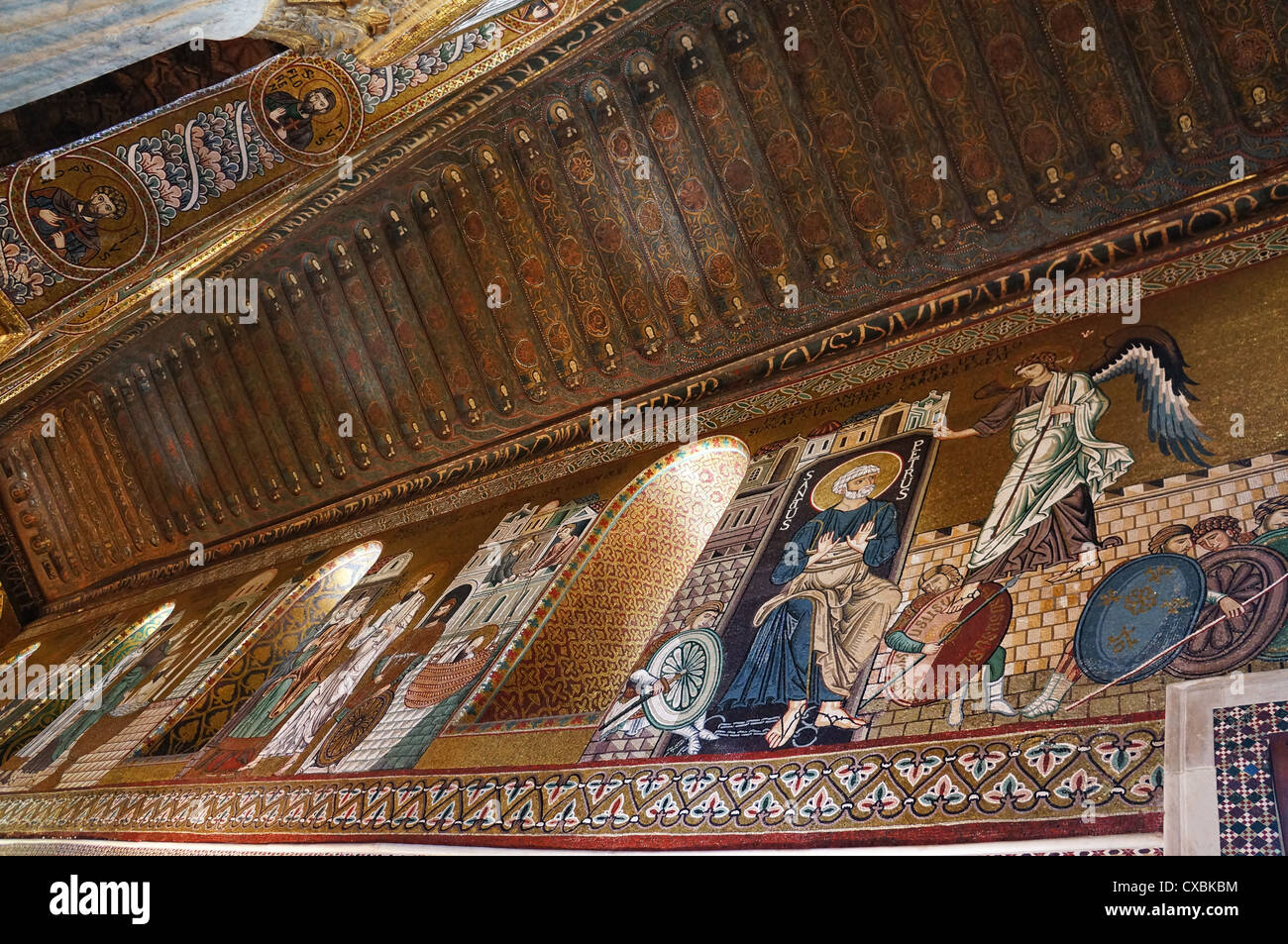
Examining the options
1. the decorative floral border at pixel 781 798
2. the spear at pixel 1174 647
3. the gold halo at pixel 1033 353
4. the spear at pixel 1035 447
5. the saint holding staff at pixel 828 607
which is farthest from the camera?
the gold halo at pixel 1033 353

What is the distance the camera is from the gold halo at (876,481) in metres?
5.47

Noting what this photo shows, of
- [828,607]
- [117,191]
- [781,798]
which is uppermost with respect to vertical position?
[117,191]

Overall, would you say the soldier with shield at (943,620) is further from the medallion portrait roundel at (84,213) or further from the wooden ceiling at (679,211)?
the medallion portrait roundel at (84,213)

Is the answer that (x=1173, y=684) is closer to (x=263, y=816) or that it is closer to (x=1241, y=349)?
(x=1241, y=349)

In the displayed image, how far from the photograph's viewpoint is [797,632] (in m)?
4.78

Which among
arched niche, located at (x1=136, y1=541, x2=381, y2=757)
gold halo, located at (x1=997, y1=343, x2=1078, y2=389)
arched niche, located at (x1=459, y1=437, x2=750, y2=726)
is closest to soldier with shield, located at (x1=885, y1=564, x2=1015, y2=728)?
gold halo, located at (x1=997, y1=343, x2=1078, y2=389)

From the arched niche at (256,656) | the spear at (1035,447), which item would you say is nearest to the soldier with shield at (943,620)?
the spear at (1035,447)

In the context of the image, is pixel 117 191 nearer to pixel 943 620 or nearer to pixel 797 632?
pixel 797 632

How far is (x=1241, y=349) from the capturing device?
4.77 m

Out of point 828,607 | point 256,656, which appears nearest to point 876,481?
point 828,607

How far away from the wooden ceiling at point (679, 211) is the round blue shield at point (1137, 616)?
2954 millimetres

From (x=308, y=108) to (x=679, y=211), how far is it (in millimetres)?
3110

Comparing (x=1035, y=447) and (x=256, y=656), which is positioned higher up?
(x=1035, y=447)
